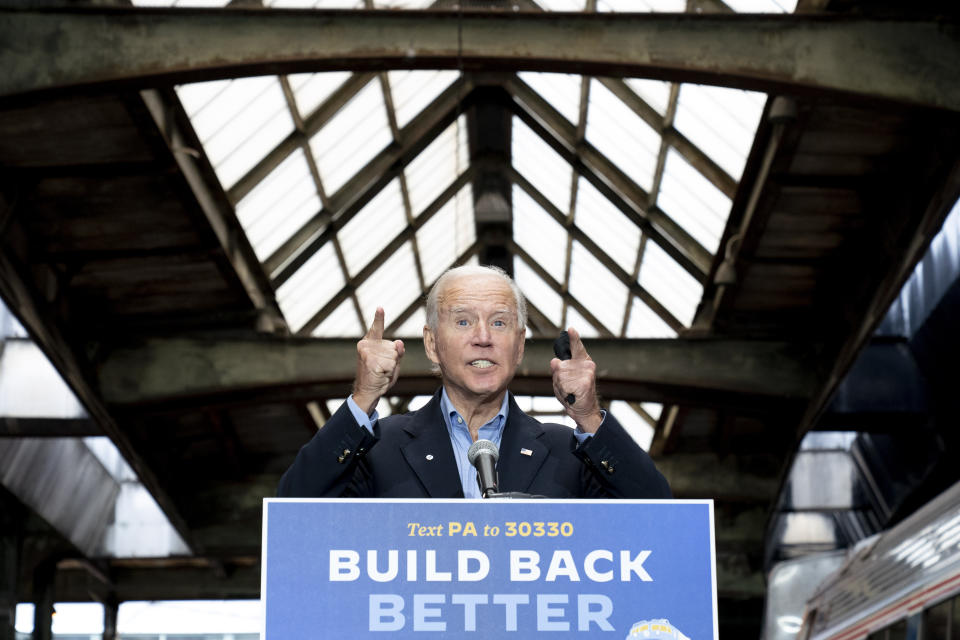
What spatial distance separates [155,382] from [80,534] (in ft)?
30.7

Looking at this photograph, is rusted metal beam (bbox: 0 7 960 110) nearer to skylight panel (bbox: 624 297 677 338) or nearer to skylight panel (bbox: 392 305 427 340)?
skylight panel (bbox: 624 297 677 338)

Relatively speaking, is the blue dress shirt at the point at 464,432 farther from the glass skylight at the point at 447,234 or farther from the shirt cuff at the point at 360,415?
the glass skylight at the point at 447,234

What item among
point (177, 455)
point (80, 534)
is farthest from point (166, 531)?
point (177, 455)

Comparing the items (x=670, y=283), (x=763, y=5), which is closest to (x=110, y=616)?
(x=670, y=283)

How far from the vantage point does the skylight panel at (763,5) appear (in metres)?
12.4

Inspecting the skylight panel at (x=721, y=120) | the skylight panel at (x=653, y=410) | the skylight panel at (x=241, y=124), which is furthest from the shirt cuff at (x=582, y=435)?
the skylight panel at (x=653, y=410)

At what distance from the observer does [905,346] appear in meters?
19.0

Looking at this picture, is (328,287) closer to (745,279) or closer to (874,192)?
(745,279)

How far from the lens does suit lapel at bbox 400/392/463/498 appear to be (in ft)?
12.8

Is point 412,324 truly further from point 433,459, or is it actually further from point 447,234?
point 433,459

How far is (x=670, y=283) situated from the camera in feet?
61.9

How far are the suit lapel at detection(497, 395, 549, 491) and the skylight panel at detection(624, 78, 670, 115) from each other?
11492 mm

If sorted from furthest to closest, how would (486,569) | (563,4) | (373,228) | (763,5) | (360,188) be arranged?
1. (373,228)
2. (360,188)
3. (563,4)
4. (763,5)
5. (486,569)

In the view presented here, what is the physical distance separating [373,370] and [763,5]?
33.2ft
